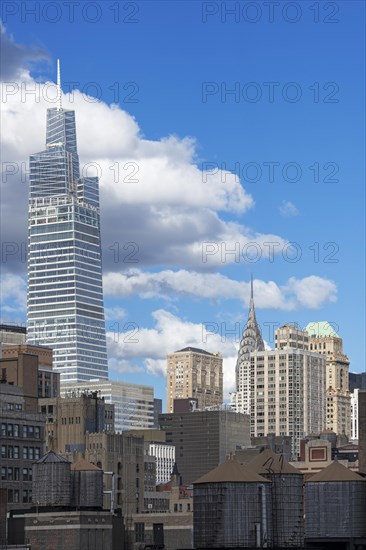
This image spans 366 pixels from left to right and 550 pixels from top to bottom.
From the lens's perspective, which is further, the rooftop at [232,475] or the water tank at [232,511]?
the rooftop at [232,475]

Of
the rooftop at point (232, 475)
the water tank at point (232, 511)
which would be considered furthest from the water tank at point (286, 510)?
the rooftop at point (232, 475)

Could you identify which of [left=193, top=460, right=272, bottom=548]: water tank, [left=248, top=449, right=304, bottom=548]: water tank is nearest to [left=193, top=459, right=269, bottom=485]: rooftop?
[left=193, top=460, right=272, bottom=548]: water tank

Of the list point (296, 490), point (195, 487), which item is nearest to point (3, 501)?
point (195, 487)

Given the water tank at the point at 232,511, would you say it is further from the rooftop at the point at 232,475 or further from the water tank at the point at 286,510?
the water tank at the point at 286,510

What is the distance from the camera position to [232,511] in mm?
188125

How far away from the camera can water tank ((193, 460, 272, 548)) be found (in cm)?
18775

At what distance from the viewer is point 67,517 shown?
7623 inches

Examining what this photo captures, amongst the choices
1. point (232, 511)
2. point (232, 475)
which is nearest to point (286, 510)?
point (232, 475)

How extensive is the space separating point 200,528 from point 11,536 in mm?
26219

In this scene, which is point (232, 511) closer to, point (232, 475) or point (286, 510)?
point (232, 475)

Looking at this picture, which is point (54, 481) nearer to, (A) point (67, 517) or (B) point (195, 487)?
(A) point (67, 517)

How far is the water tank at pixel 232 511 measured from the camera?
188 meters

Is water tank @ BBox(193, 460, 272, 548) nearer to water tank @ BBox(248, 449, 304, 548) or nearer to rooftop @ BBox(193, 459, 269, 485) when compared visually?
rooftop @ BBox(193, 459, 269, 485)

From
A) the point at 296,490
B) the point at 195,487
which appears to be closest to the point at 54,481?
the point at 195,487
